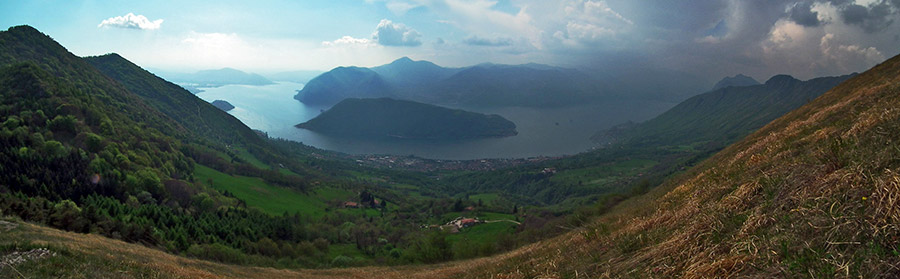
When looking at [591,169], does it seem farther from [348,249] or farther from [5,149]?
[5,149]

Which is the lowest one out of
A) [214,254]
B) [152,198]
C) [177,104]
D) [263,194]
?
[263,194]

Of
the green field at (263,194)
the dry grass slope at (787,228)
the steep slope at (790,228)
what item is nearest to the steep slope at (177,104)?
the green field at (263,194)

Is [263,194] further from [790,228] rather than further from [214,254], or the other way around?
[790,228]

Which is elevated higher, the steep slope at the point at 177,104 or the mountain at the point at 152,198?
the steep slope at the point at 177,104

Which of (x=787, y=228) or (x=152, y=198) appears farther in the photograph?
(x=152, y=198)

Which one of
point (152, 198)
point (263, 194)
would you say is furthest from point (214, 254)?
point (263, 194)

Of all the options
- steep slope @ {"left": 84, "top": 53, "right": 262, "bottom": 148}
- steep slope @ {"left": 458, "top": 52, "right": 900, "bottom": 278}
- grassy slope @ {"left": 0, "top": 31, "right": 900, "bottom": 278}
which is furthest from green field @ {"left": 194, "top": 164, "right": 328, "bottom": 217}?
steep slope @ {"left": 458, "top": 52, "right": 900, "bottom": 278}

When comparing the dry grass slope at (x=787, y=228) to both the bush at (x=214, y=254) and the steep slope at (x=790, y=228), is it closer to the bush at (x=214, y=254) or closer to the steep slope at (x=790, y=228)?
the steep slope at (x=790, y=228)

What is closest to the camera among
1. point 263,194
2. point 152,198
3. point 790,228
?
point 790,228
